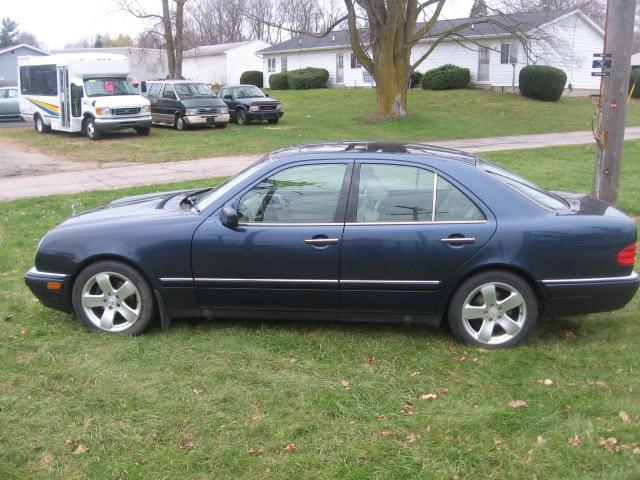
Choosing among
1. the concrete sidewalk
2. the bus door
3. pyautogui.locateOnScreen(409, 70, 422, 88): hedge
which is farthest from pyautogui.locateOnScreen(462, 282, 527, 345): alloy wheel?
pyautogui.locateOnScreen(409, 70, 422, 88): hedge

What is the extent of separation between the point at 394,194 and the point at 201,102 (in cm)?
2132

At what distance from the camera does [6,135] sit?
80.6 ft

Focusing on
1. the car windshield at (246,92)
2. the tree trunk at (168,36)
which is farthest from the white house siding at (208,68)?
the car windshield at (246,92)

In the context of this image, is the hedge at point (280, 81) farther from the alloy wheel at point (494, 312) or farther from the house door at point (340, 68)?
the alloy wheel at point (494, 312)

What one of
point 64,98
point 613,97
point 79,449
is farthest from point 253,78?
point 79,449

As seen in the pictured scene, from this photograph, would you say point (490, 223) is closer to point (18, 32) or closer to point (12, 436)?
point (12, 436)

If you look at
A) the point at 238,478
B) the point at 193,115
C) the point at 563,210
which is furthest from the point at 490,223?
the point at 193,115

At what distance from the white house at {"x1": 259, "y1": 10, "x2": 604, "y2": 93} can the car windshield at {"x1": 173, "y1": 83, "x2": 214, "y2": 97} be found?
13.5m

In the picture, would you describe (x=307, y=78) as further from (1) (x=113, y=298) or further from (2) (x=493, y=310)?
(2) (x=493, y=310)

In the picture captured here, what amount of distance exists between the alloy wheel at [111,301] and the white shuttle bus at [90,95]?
18.1 meters

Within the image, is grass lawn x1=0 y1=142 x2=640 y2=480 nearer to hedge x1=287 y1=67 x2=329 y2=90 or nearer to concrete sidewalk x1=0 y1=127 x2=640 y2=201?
concrete sidewalk x1=0 y1=127 x2=640 y2=201

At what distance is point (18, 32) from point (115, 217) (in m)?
91.7

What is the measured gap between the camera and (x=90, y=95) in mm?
22219

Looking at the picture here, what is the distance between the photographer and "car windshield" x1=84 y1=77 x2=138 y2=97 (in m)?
22.2
